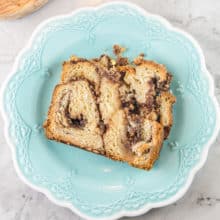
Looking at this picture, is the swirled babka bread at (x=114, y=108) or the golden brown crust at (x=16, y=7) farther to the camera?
the golden brown crust at (x=16, y=7)

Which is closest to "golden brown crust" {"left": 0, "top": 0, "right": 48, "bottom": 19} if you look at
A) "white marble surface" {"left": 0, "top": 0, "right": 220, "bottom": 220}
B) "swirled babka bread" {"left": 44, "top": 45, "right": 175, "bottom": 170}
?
"white marble surface" {"left": 0, "top": 0, "right": 220, "bottom": 220}

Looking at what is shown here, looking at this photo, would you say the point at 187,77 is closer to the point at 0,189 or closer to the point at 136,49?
the point at 136,49

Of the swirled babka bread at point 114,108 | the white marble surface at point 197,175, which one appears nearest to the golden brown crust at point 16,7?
the white marble surface at point 197,175

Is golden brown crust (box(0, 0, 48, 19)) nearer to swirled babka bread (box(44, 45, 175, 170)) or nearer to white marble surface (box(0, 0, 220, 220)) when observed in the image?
white marble surface (box(0, 0, 220, 220))

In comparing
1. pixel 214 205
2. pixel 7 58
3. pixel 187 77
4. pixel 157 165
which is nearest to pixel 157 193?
pixel 157 165

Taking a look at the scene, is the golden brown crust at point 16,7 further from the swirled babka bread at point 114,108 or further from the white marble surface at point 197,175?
the swirled babka bread at point 114,108
